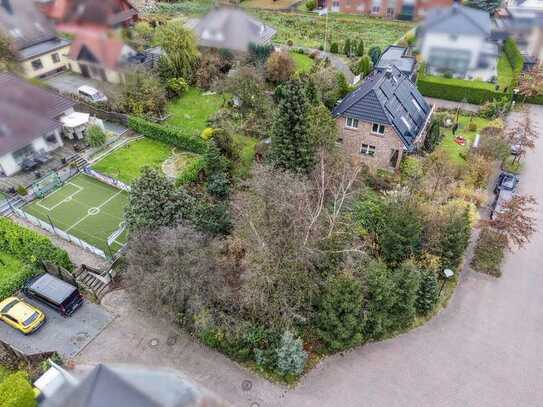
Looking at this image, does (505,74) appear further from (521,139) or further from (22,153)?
(22,153)

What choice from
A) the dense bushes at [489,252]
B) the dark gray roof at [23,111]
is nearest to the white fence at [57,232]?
the dark gray roof at [23,111]

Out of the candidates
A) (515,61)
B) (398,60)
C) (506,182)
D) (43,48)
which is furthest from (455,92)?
(43,48)

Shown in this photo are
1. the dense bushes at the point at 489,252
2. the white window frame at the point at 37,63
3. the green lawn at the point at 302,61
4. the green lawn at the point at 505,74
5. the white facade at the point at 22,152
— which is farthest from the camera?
the green lawn at the point at 302,61

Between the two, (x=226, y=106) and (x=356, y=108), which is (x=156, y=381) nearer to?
(x=356, y=108)

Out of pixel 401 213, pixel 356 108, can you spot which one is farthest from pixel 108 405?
pixel 356 108

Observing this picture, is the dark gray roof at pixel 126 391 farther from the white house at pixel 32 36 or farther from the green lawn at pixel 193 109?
the green lawn at pixel 193 109
